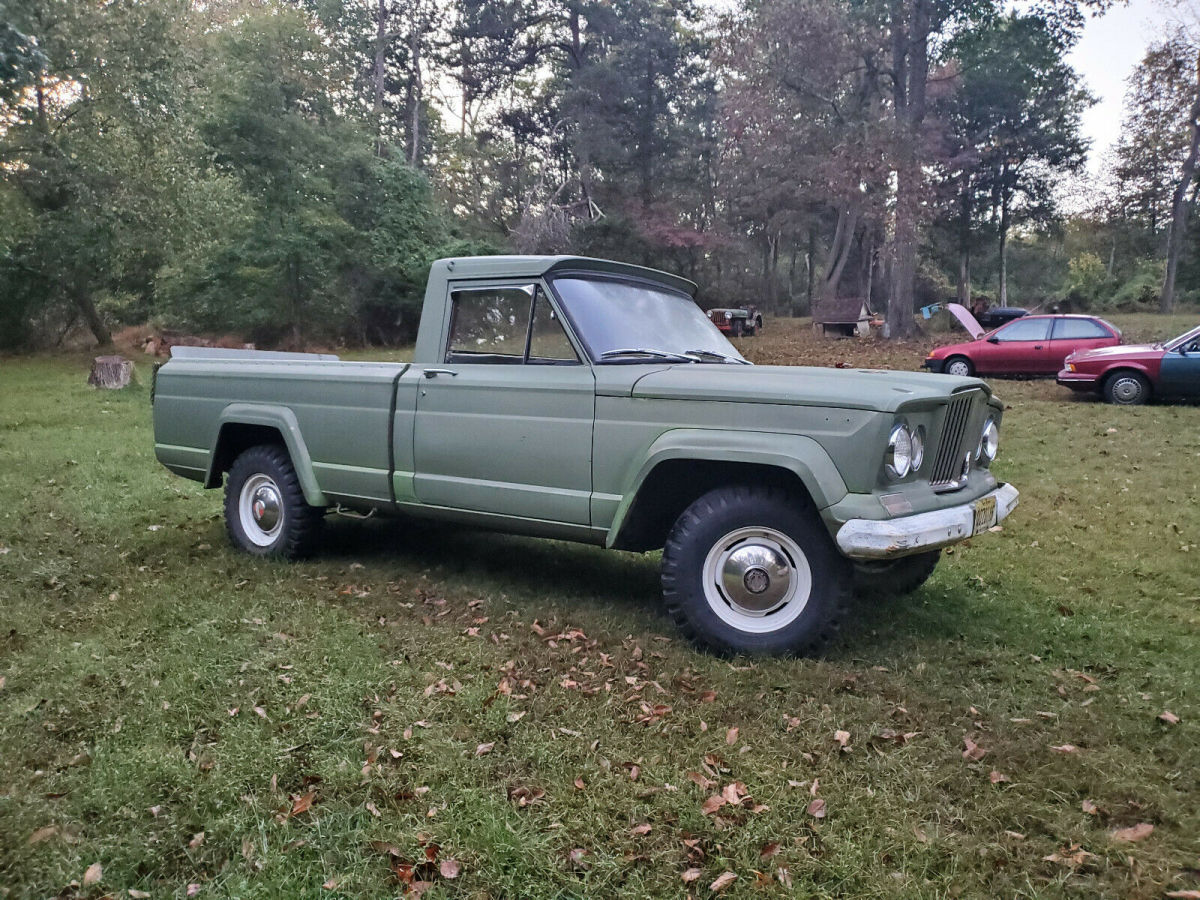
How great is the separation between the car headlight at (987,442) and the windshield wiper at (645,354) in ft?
5.39

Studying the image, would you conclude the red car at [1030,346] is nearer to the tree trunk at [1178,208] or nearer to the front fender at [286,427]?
the front fender at [286,427]

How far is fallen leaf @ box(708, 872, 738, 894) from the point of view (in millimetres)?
2463

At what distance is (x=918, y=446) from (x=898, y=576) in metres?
1.17

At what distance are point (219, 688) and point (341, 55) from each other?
3217 centimetres

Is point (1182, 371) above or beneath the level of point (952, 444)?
above

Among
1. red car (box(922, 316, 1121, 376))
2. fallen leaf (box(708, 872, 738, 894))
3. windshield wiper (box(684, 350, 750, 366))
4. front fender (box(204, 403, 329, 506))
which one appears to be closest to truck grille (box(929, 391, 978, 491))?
windshield wiper (box(684, 350, 750, 366))

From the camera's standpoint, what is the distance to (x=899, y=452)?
3.74 metres

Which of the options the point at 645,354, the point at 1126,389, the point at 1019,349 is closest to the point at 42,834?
the point at 645,354

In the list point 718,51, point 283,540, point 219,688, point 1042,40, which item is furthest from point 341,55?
point 219,688

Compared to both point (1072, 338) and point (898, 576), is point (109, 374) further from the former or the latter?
point (1072, 338)

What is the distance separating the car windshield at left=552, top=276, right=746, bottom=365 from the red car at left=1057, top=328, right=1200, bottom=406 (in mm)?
10944

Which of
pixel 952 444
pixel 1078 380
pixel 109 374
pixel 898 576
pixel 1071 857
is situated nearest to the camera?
pixel 1071 857

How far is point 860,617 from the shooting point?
4668 mm

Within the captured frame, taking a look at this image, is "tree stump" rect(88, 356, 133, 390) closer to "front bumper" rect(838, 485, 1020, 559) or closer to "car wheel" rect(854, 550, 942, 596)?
"car wheel" rect(854, 550, 942, 596)
